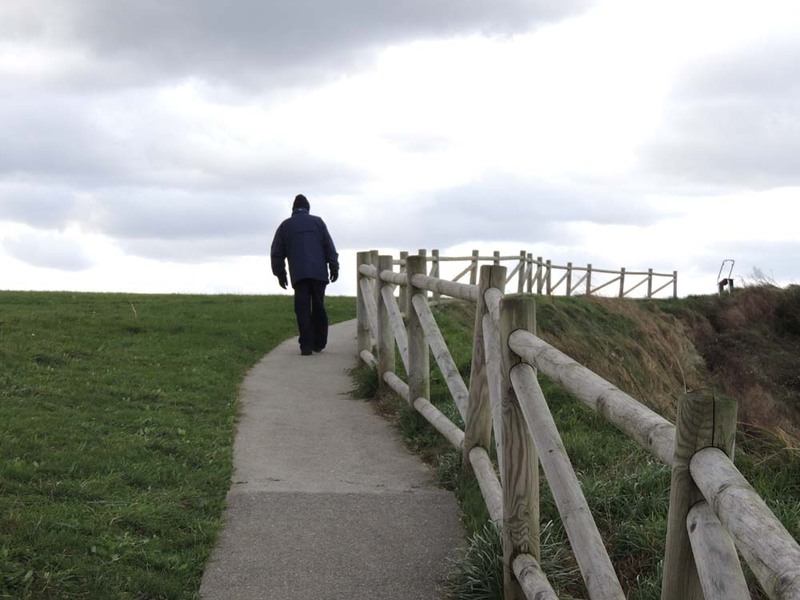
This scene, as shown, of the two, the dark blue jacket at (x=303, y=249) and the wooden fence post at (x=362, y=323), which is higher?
the dark blue jacket at (x=303, y=249)

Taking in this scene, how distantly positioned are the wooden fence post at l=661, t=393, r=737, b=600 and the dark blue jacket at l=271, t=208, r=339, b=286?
420 inches

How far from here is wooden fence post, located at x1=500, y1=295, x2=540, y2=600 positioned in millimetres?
4492

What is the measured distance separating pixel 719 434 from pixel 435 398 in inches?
261

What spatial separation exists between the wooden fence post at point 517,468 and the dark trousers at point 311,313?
28.7 ft

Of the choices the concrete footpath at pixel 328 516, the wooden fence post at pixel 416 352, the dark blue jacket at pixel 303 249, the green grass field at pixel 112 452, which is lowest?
the concrete footpath at pixel 328 516

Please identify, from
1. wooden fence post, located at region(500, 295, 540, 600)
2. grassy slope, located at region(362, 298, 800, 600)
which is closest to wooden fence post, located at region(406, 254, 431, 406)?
grassy slope, located at region(362, 298, 800, 600)

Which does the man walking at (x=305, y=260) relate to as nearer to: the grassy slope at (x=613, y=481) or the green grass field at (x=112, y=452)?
the green grass field at (x=112, y=452)

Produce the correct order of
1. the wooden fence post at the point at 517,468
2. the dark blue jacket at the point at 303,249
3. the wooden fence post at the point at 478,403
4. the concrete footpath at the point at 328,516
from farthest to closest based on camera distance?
1. the dark blue jacket at the point at 303,249
2. the wooden fence post at the point at 478,403
3. the concrete footpath at the point at 328,516
4. the wooden fence post at the point at 517,468

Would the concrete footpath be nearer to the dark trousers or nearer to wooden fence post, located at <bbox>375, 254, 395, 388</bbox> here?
wooden fence post, located at <bbox>375, 254, 395, 388</bbox>

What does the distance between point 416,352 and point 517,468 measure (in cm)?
407

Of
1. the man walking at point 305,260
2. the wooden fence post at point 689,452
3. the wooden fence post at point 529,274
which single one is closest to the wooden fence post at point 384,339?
the man walking at point 305,260

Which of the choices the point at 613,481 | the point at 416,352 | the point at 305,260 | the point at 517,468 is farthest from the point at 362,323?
the point at 517,468

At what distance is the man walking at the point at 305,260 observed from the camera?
13141mm

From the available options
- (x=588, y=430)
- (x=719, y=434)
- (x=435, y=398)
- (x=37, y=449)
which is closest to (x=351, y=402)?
(x=435, y=398)
